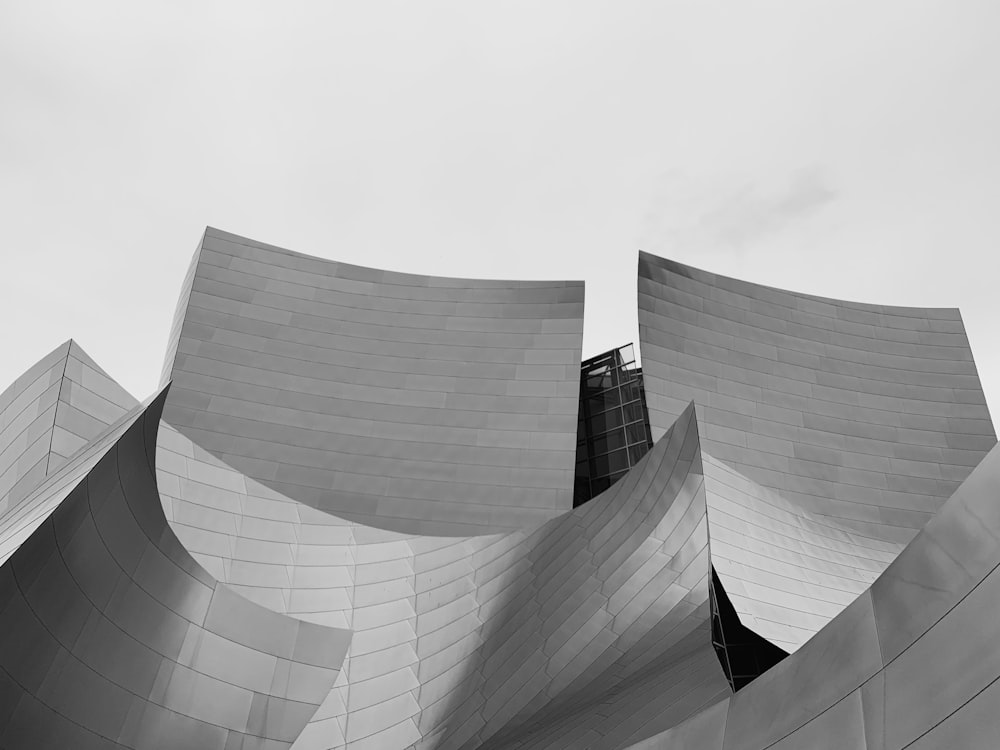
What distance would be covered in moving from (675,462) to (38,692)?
734cm

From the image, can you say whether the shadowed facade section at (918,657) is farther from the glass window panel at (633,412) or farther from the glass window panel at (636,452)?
the glass window panel at (633,412)

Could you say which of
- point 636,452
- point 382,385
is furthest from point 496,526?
point 636,452

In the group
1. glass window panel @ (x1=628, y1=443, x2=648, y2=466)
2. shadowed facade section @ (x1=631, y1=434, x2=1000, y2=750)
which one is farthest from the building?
glass window panel @ (x1=628, y1=443, x2=648, y2=466)

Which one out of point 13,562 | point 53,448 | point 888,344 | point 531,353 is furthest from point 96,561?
point 888,344

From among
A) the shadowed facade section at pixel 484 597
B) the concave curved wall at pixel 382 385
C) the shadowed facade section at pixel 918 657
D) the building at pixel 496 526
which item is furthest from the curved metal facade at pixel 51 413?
the shadowed facade section at pixel 918 657

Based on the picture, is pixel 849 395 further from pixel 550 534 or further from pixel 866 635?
pixel 866 635

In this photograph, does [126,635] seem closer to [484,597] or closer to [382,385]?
[484,597]

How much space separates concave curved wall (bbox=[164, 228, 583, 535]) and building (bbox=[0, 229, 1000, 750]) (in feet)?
0.22

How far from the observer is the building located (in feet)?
15.7

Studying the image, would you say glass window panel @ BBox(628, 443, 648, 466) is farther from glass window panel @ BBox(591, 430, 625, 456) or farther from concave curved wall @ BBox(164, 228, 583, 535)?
concave curved wall @ BBox(164, 228, 583, 535)

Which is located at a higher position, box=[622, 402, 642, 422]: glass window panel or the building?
box=[622, 402, 642, 422]: glass window panel

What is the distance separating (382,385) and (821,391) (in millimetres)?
10925

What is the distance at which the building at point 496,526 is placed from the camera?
189 inches

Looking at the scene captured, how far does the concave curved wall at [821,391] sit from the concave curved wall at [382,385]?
2.59 m
